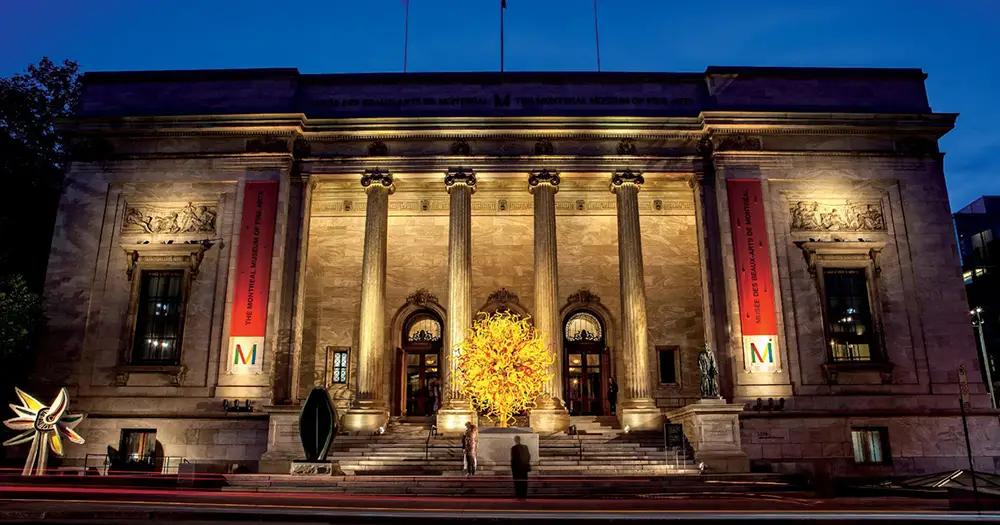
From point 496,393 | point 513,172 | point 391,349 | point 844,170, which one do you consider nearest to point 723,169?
point 844,170

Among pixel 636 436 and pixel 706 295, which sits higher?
pixel 706 295

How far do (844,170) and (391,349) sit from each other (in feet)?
58.5

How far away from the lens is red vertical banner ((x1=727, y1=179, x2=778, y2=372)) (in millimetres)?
22156

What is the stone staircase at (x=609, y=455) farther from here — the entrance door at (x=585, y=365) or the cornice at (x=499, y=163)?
the cornice at (x=499, y=163)

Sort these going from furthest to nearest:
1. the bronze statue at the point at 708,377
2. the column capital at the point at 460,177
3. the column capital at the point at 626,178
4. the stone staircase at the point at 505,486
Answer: the column capital at the point at 626,178
the column capital at the point at 460,177
the bronze statue at the point at 708,377
the stone staircase at the point at 505,486

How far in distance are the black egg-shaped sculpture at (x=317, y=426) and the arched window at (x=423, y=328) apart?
32.9 ft

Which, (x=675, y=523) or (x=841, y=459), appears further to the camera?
(x=841, y=459)

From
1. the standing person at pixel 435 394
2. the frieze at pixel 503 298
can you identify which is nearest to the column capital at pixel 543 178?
the frieze at pixel 503 298

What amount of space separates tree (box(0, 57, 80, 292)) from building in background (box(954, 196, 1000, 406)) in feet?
160

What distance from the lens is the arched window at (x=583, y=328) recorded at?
27250mm

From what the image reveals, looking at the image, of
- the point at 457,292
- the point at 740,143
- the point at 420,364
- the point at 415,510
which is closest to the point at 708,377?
the point at 457,292

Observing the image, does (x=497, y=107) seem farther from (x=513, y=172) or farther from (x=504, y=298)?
(x=504, y=298)

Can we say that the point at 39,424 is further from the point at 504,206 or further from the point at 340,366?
the point at 504,206

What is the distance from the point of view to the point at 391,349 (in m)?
26.5
